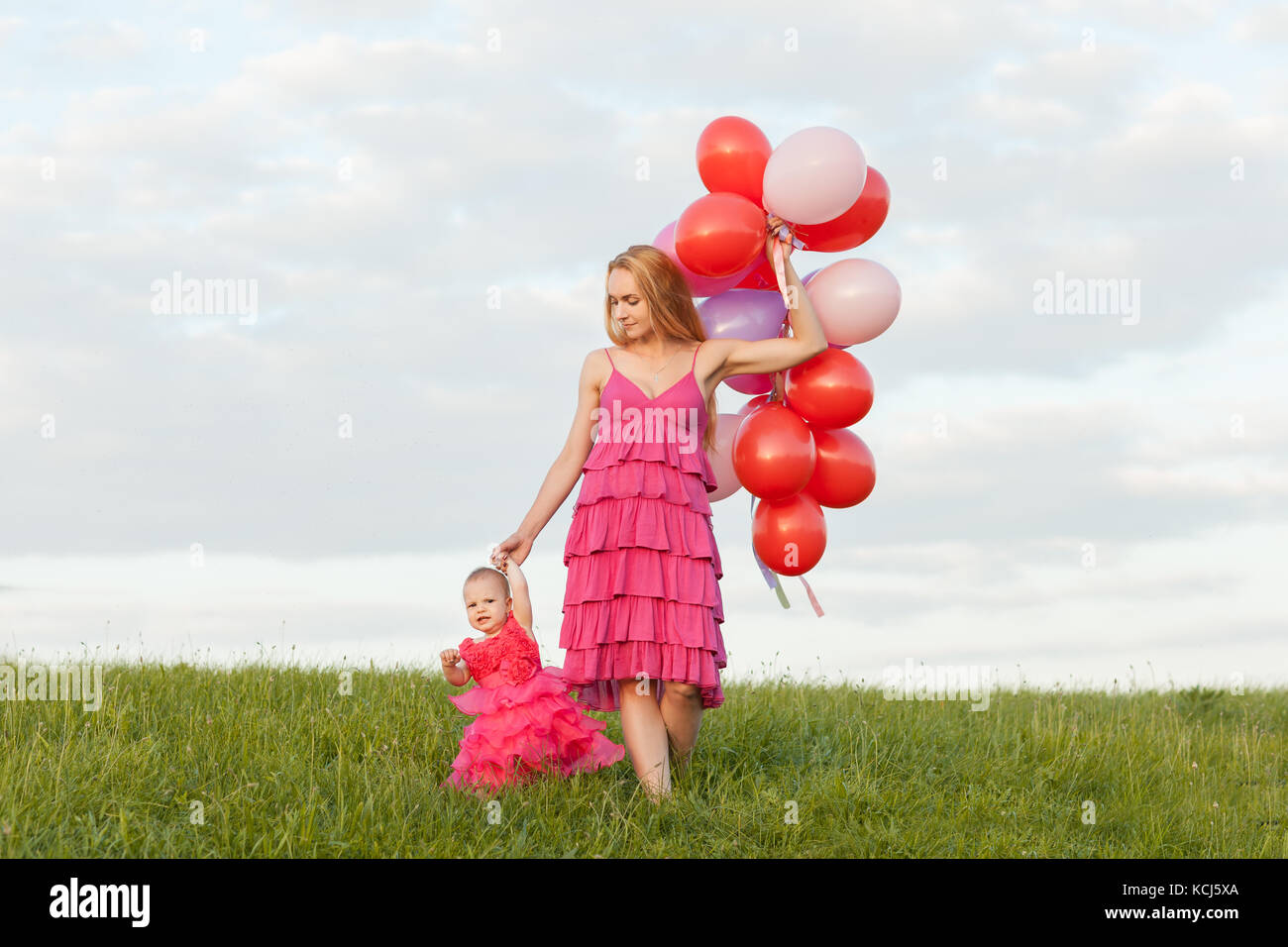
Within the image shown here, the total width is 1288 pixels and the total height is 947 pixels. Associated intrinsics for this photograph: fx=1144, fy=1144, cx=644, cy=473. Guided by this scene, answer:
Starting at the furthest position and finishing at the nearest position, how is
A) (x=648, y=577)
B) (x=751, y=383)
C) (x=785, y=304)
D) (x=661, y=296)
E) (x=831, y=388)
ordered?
(x=751, y=383) < (x=785, y=304) < (x=831, y=388) < (x=661, y=296) < (x=648, y=577)

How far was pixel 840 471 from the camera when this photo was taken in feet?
19.2

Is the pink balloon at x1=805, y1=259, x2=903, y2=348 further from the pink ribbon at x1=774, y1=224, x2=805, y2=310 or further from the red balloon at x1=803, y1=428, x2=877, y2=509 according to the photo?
the red balloon at x1=803, y1=428, x2=877, y2=509

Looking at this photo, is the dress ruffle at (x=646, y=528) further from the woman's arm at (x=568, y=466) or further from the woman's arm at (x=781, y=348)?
the woman's arm at (x=781, y=348)

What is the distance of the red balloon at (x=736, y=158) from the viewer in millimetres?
5750

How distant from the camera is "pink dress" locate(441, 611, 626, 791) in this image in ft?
17.3

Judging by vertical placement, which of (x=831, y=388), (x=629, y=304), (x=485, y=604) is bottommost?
(x=485, y=604)

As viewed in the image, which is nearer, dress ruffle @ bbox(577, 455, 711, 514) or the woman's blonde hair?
dress ruffle @ bbox(577, 455, 711, 514)

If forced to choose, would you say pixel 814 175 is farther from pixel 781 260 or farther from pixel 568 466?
pixel 568 466

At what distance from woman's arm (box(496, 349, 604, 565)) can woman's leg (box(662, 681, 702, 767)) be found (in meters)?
0.96

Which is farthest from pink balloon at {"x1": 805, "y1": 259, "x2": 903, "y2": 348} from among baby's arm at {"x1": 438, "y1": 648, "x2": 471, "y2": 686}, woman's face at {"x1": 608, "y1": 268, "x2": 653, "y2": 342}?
baby's arm at {"x1": 438, "y1": 648, "x2": 471, "y2": 686}

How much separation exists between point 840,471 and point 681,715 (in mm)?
1489

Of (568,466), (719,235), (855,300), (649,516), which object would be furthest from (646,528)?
(855,300)
